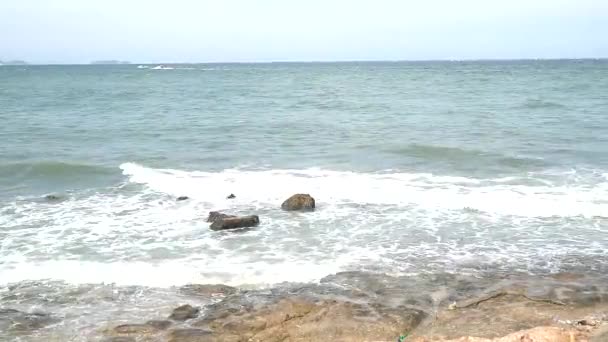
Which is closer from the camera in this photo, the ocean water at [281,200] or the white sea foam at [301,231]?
the ocean water at [281,200]

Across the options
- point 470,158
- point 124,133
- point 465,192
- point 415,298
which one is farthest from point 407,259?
point 124,133

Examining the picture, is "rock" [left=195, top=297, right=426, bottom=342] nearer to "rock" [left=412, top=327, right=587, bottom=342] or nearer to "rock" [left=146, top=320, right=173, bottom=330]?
"rock" [left=146, top=320, right=173, bottom=330]

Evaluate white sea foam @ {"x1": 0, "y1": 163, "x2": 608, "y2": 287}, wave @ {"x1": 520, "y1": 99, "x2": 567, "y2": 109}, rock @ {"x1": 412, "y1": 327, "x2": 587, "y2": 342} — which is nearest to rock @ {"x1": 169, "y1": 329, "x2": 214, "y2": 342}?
white sea foam @ {"x1": 0, "y1": 163, "x2": 608, "y2": 287}

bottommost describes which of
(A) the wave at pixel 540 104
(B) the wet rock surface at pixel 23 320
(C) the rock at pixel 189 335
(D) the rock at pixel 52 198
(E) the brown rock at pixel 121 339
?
(D) the rock at pixel 52 198

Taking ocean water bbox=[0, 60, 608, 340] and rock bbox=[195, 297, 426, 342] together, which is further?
ocean water bbox=[0, 60, 608, 340]

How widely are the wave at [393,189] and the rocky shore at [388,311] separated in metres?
5.13

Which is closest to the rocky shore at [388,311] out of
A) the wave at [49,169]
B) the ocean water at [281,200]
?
the ocean water at [281,200]

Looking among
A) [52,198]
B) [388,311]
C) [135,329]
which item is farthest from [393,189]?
[135,329]

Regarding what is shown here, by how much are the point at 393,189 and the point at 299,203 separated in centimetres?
327

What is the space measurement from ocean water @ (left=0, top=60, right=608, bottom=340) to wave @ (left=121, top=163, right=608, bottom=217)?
6cm

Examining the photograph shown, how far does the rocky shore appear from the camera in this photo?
7.46 meters

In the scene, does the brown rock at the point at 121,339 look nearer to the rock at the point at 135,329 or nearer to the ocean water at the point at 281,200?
the rock at the point at 135,329

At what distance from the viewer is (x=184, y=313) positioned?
8266mm

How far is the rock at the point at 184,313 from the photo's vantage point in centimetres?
815
